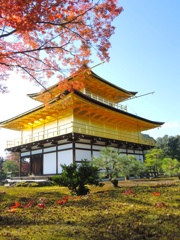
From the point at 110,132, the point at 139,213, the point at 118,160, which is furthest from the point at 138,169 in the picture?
the point at 110,132

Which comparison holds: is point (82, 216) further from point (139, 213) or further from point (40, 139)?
point (40, 139)

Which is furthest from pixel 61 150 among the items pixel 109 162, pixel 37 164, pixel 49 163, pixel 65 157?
pixel 109 162

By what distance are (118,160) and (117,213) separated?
6930 millimetres

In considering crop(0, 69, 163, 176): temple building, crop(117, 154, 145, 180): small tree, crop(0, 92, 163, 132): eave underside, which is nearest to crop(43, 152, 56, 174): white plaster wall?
crop(0, 69, 163, 176): temple building

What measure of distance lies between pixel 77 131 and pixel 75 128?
313 mm

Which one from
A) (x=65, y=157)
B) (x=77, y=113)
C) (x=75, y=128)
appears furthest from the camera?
(x=77, y=113)

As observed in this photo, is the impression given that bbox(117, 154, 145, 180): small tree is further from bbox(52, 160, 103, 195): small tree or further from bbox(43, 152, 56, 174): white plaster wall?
bbox(43, 152, 56, 174): white plaster wall

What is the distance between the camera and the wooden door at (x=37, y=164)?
21.9 metres

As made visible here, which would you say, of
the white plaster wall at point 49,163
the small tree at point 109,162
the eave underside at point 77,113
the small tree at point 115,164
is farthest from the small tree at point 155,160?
the small tree at point 109,162

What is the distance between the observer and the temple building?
18.6 metres

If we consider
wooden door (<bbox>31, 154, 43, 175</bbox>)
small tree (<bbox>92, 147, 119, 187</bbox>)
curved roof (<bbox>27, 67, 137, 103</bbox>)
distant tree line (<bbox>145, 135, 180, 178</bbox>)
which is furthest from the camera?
curved roof (<bbox>27, 67, 137, 103</bbox>)

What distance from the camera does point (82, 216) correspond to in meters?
4.49

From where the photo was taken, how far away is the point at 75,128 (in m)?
18.0

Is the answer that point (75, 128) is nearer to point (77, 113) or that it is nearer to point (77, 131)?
point (77, 131)
